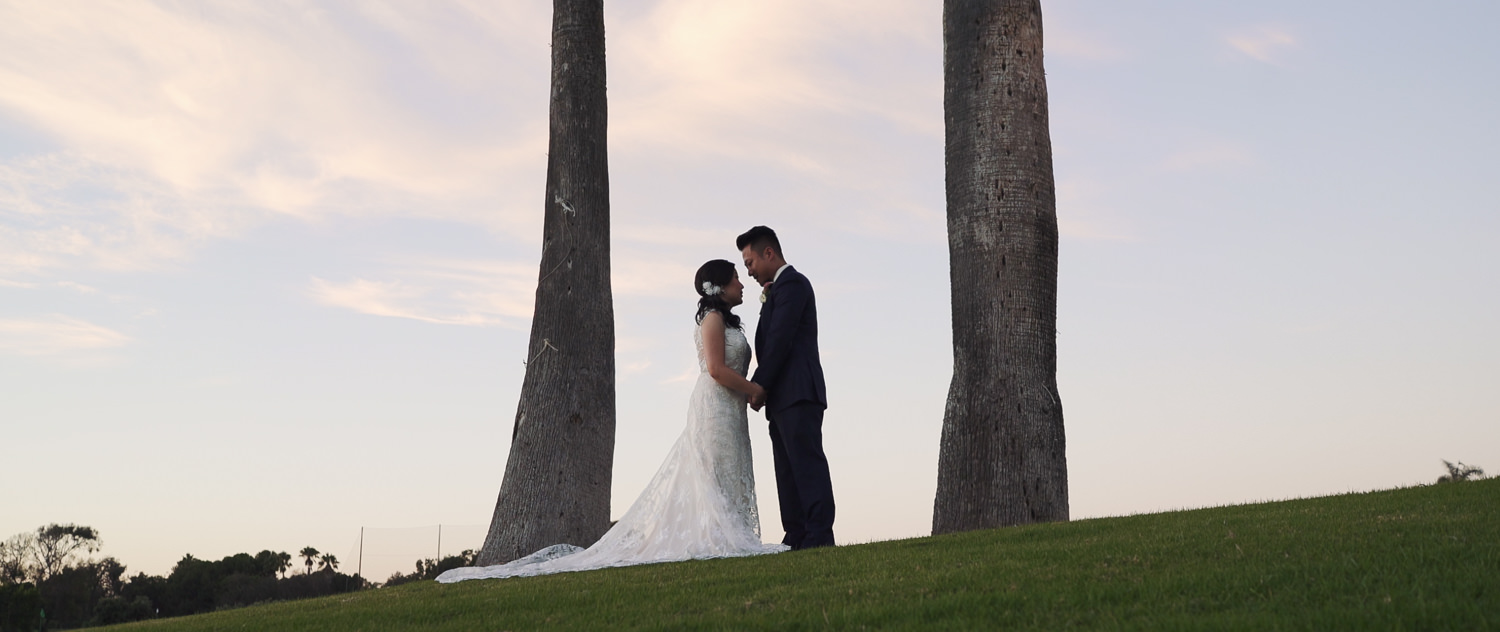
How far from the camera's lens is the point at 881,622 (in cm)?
533

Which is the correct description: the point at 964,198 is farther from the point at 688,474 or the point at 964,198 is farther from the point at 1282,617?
the point at 1282,617

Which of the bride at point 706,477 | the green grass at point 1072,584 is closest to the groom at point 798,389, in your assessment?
the bride at point 706,477

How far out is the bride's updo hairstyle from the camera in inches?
384

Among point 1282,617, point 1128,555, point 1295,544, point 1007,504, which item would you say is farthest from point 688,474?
point 1282,617

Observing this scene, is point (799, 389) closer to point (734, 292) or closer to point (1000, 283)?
point (734, 292)

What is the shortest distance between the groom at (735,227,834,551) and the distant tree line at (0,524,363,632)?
10950mm

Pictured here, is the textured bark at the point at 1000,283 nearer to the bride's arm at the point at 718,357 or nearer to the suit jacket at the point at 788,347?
the suit jacket at the point at 788,347

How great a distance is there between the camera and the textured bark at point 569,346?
42.7 ft

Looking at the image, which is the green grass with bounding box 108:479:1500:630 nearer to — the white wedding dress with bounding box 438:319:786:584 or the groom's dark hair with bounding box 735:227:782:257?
the white wedding dress with bounding box 438:319:786:584

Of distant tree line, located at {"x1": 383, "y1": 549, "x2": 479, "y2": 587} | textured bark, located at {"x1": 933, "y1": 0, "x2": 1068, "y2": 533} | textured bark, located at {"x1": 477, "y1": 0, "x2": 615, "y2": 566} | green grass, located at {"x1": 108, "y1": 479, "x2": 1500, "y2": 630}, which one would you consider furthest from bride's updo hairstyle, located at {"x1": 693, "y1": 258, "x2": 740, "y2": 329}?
distant tree line, located at {"x1": 383, "y1": 549, "x2": 479, "y2": 587}

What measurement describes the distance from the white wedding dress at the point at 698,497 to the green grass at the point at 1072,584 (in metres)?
0.73

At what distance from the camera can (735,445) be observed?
9.90m

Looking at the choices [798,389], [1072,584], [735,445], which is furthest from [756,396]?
[1072,584]

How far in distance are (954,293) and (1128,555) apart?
5.40 m
